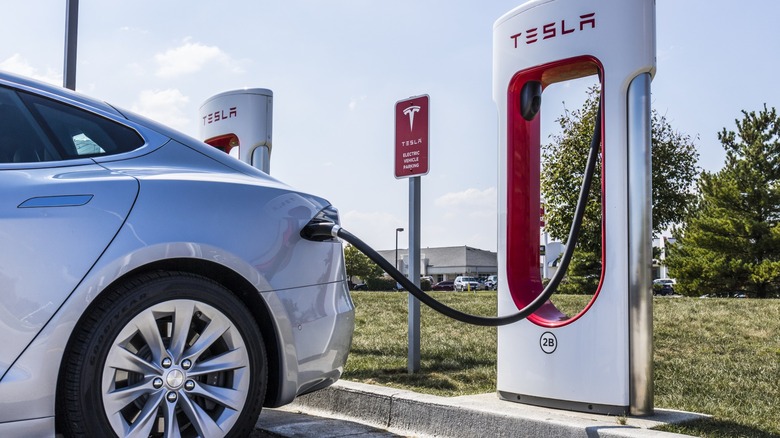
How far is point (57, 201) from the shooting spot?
109 inches

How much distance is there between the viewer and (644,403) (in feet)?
13.4

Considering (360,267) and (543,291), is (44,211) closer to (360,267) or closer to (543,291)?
(543,291)

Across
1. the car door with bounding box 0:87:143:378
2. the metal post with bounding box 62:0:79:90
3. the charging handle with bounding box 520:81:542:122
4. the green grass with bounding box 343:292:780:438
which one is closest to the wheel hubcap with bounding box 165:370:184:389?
the car door with bounding box 0:87:143:378

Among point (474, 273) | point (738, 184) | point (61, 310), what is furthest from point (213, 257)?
point (474, 273)

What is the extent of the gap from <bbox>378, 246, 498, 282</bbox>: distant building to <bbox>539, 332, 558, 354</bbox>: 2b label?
82.8 m

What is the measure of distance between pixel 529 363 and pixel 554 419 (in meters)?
0.57

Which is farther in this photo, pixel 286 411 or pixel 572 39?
pixel 286 411

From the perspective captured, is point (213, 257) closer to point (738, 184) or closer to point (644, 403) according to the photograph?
point (644, 403)

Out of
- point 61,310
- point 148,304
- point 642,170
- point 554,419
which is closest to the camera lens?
point 61,310

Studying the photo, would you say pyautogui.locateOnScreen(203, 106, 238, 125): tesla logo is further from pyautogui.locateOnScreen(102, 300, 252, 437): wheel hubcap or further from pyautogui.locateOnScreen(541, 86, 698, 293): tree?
pyautogui.locateOnScreen(541, 86, 698, 293): tree

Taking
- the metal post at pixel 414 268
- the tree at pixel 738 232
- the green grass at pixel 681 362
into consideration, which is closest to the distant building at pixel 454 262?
the tree at pixel 738 232

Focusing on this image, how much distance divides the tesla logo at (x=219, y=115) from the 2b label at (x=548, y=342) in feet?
16.7

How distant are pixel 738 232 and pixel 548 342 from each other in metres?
31.8

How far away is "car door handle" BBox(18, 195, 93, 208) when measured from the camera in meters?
2.72
